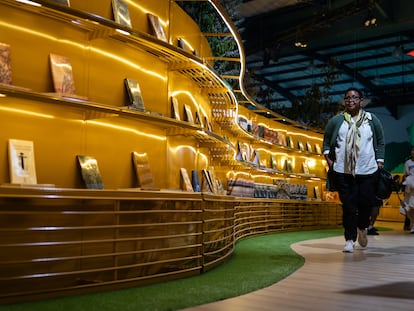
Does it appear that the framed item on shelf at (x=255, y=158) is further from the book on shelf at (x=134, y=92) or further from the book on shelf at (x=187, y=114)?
the book on shelf at (x=134, y=92)

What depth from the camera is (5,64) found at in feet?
10.4

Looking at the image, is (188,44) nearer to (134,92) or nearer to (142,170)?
(134,92)

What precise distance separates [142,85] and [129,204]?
5.94ft

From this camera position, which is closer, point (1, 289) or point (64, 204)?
point (1, 289)

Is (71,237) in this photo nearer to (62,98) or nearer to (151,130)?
(62,98)

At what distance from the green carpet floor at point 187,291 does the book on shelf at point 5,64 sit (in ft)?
4.75

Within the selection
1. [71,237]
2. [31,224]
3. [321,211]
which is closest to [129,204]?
[71,237]

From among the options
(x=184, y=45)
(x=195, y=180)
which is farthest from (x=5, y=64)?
(x=195, y=180)

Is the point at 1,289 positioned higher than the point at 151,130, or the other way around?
the point at 151,130

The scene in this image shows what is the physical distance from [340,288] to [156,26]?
283 centimetres

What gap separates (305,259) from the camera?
461cm

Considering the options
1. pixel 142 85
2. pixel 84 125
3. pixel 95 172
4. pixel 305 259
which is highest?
pixel 142 85

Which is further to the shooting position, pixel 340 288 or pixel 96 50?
pixel 96 50

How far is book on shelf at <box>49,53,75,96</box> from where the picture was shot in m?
3.52
